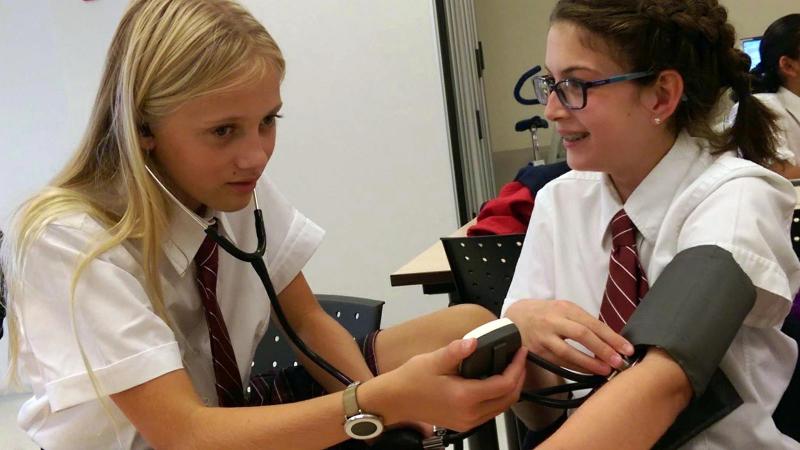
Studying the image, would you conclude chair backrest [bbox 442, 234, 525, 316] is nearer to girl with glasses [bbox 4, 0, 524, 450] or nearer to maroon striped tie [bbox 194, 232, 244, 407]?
girl with glasses [bbox 4, 0, 524, 450]

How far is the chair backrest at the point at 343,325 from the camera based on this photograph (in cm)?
154

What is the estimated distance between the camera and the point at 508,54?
16.4ft

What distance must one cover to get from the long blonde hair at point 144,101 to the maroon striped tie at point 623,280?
57cm

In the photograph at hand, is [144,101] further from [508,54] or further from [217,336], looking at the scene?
[508,54]

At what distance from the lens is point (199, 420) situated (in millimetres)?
996

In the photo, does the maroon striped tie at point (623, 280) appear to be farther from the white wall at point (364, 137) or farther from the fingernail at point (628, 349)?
the white wall at point (364, 137)

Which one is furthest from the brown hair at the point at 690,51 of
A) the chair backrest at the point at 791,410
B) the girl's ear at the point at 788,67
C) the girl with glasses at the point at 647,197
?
the girl's ear at the point at 788,67

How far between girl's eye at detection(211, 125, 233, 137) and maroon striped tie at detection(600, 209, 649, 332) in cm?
58

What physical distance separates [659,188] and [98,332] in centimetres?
80

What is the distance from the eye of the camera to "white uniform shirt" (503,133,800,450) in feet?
2.93

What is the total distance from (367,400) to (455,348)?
0.17m

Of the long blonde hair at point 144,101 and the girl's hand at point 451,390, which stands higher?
the long blonde hair at point 144,101

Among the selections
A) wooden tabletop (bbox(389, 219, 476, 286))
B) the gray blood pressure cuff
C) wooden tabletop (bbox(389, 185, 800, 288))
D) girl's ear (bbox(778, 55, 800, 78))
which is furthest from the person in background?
the gray blood pressure cuff

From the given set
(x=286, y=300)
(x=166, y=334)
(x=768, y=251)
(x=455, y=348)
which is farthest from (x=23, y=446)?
(x=768, y=251)
